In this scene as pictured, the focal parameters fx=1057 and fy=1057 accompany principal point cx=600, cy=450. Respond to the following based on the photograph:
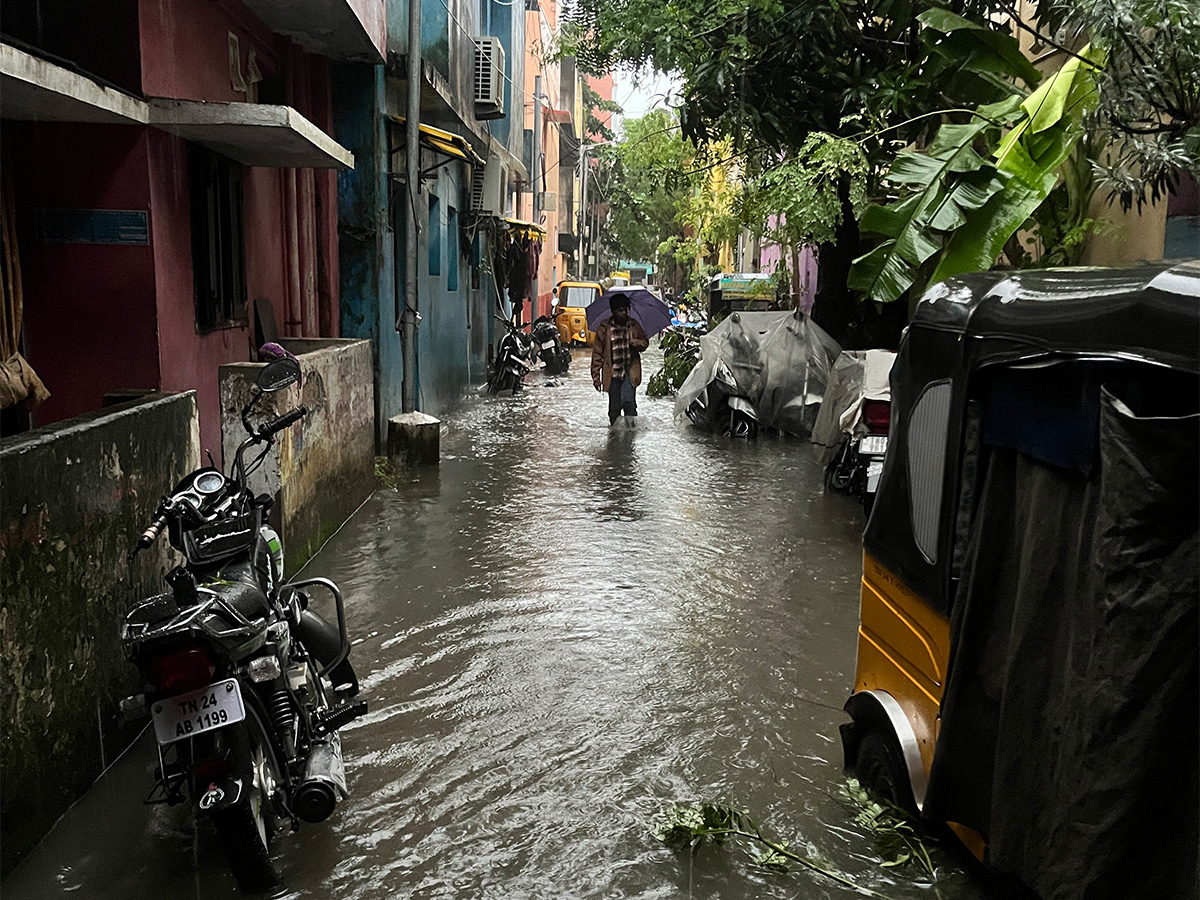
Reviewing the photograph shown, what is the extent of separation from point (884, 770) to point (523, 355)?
17348mm

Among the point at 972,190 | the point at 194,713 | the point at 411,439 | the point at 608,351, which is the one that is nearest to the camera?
the point at 194,713

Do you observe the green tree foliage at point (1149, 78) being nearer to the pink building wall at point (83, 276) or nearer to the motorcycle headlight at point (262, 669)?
the motorcycle headlight at point (262, 669)

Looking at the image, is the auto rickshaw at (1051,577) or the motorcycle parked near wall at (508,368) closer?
the auto rickshaw at (1051,577)

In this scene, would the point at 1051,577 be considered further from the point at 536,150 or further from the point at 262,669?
the point at 536,150

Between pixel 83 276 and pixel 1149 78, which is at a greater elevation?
pixel 1149 78

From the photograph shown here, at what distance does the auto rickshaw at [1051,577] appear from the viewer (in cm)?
243

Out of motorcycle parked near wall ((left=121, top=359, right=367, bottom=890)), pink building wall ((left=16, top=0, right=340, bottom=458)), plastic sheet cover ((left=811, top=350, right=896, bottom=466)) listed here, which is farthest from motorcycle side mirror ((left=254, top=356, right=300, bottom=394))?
plastic sheet cover ((left=811, top=350, right=896, bottom=466))

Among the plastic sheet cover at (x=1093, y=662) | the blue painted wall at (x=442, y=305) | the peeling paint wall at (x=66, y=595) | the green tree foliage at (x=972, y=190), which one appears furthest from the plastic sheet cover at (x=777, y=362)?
the plastic sheet cover at (x=1093, y=662)

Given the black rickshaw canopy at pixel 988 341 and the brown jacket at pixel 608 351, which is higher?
the black rickshaw canopy at pixel 988 341

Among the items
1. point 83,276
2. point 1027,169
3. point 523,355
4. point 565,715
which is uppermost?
point 1027,169

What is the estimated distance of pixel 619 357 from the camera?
14.7 m

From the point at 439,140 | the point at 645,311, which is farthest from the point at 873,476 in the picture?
the point at 645,311

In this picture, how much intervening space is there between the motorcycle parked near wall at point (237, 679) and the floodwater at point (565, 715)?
0.94 ft

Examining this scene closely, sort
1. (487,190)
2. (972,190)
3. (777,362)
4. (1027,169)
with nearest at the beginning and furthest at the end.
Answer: (972,190) < (1027,169) < (777,362) < (487,190)
